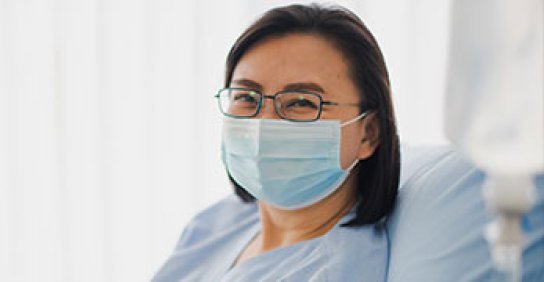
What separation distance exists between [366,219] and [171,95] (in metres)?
0.99

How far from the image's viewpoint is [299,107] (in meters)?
1.25

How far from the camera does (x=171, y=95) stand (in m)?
2.05

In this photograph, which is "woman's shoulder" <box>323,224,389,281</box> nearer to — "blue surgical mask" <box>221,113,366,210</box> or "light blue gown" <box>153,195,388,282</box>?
"light blue gown" <box>153,195,388,282</box>

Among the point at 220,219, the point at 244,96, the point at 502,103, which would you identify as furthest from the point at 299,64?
the point at 502,103

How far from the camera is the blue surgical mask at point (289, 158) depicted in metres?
1.23

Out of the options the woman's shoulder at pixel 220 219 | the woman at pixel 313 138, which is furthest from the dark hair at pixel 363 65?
the woman's shoulder at pixel 220 219

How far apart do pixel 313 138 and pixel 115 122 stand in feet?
3.47

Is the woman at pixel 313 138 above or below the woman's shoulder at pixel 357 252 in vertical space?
above

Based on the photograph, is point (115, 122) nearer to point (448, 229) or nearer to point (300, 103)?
point (300, 103)

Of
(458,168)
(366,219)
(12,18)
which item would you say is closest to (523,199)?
(458,168)

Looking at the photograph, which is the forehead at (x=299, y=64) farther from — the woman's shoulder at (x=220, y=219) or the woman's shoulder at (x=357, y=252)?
the woman's shoulder at (x=220, y=219)

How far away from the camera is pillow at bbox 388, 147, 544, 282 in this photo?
87 cm

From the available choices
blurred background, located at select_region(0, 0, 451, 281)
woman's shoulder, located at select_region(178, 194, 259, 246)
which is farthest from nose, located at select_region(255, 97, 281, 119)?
blurred background, located at select_region(0, 0, 451, 281)

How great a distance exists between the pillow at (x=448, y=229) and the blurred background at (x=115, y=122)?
2.85 ft
